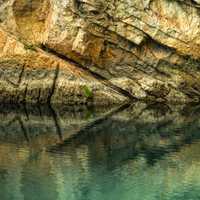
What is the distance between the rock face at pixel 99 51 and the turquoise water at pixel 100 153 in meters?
1.42

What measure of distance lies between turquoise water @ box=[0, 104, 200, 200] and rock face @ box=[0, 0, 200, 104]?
1424 millimetres

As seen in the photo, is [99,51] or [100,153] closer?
[100,153]

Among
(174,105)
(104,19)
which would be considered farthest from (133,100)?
(104,19)

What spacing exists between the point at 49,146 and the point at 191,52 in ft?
47.6

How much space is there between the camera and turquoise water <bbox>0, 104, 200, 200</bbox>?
2505 cm

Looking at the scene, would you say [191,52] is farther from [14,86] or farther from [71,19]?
[14,86]

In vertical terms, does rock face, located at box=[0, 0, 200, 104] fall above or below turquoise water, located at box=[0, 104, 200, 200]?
above

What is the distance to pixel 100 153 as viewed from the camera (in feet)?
103

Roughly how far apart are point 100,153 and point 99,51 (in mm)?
13899

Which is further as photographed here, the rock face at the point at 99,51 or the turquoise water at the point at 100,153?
the rock face at the point at 99,51

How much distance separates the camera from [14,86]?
44000 millimetres

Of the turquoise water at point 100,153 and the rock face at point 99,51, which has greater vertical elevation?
the rock face at point 99,51

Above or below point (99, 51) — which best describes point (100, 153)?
below

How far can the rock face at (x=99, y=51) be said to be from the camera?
43062mm
